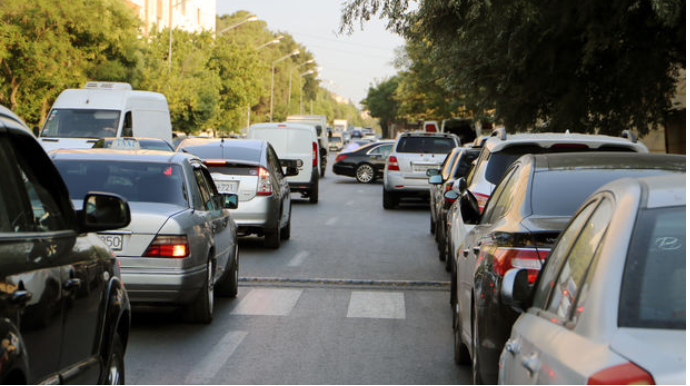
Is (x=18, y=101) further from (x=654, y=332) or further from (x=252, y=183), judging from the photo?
(x=654, y=332)

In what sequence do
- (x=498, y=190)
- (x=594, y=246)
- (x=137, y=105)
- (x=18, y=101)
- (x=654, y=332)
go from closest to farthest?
(x=654, y=332) → (x=594, y=246) → (x=498, y=190) → (x=137, y=105) → (x=18, y=101)

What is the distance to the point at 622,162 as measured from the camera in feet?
21.6

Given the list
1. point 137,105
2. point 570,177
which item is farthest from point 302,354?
point 137,105

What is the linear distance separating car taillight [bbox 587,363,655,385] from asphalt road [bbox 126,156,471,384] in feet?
13.8

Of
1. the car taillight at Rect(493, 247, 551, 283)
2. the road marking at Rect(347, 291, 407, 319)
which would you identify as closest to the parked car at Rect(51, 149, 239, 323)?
the road marking at Rect(347, 291, 407, 319)

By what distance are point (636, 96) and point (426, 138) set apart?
23.9 feet

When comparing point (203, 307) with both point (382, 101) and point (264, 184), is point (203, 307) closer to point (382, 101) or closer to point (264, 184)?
point (264, 184)

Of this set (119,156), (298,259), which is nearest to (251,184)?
(298,259)

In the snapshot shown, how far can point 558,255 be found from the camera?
4.34 metres

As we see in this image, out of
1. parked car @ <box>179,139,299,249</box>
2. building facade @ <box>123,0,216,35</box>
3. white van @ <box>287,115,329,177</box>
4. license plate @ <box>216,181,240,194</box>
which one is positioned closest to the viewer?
parked car @ <box>179,139,299,249</box>

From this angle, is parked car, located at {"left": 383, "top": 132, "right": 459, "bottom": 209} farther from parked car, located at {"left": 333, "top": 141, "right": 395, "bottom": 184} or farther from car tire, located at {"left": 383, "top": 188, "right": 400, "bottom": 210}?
parked car, located at {"left": 333, "top": 141, "right": 395, "bottom": 184}

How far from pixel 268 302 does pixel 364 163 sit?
28469mm

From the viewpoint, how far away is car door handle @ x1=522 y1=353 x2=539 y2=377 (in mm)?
3368

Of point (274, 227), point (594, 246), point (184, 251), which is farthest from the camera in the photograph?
point (274, 227)
